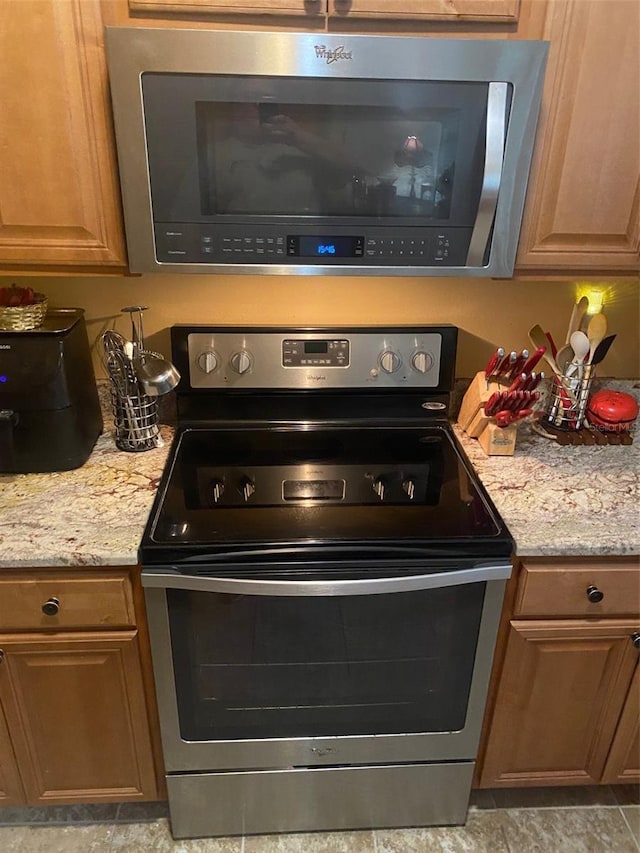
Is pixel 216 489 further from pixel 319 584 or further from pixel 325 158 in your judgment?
pixel 325 158

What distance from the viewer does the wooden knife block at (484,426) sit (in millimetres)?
1473

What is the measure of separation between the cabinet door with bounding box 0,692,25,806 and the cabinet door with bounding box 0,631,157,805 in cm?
1

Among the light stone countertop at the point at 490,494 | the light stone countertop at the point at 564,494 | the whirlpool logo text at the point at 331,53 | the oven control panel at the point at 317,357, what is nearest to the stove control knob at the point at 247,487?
the light stone countertop at the point at 490,494

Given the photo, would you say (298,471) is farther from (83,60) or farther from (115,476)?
(83,60)

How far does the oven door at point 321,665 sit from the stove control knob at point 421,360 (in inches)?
23.6

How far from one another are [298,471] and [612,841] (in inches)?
49.6

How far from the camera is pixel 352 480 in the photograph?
1410 mm

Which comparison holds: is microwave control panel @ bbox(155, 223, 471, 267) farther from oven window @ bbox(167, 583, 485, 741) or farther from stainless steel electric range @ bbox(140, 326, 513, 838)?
oven window @ bbox(167, 583, 485, 741)

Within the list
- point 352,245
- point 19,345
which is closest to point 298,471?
point 352,245

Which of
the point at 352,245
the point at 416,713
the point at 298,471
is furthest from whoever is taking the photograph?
the point at 298,471

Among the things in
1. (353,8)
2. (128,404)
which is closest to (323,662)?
(128,404)

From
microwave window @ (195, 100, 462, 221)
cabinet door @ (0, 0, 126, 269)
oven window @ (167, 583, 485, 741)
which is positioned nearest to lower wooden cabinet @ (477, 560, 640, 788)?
oven window @ (167, 583, 485, 741)

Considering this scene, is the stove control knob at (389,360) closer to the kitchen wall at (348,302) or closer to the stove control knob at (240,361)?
the kitchen wall at (348,302)

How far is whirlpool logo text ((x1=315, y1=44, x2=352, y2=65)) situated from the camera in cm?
107
